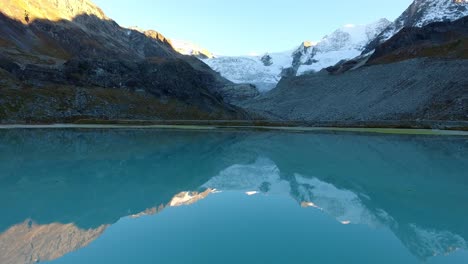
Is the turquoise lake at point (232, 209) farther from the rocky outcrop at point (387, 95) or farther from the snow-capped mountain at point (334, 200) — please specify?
the rocky outcrop at point (387, 95)

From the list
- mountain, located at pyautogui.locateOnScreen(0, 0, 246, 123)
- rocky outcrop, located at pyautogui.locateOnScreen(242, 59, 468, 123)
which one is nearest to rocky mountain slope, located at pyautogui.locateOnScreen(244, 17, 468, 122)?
rocky outcrop, located at pyautogui.locateOnScreen(242, 59, 468, 123)

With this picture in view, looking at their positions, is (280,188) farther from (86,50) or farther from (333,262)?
(86,50)

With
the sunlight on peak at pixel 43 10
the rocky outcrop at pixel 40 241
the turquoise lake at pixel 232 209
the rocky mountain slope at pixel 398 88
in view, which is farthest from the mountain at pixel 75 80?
the rocky outcrop at pixel 40 241

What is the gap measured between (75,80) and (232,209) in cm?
10150

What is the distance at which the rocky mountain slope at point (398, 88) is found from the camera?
89250 mm

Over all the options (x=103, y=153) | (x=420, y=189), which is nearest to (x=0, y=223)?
(x=420, y=189)

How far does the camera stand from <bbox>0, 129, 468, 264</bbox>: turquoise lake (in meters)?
12.8

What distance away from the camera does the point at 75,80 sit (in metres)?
109

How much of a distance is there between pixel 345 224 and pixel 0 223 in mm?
13444

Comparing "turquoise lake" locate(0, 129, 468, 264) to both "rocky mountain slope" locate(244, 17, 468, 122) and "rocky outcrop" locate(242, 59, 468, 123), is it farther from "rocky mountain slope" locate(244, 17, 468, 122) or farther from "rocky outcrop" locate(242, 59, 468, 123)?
"rocky mountain slope" locate(244, 17, 468, 122)

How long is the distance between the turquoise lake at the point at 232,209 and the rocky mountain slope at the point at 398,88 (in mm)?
57745

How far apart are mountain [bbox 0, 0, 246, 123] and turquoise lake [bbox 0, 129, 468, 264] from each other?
57.6 meters

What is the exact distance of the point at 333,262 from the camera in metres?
11.9

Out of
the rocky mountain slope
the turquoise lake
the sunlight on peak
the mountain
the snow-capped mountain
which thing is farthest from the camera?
the sunlight on peak
